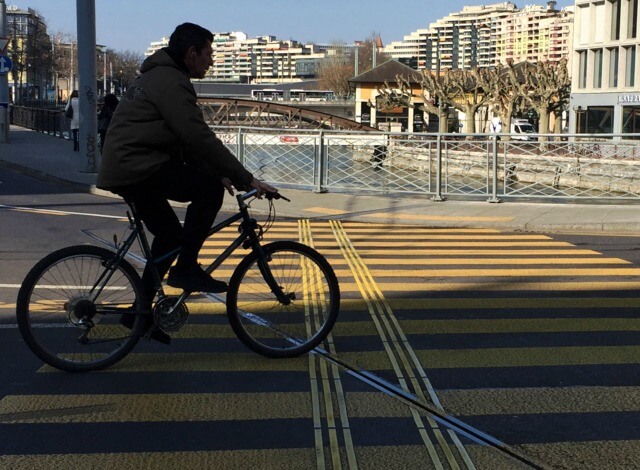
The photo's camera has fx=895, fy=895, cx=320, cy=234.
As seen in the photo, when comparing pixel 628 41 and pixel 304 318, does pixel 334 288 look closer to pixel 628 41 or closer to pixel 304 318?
pixel 304 318

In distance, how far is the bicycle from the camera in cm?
529

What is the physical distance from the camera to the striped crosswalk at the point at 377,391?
424 cm

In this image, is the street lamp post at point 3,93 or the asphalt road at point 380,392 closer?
the asphalt road at point 380,392

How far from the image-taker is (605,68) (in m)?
65.1

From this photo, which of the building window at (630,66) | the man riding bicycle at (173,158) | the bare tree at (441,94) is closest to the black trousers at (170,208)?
the man riding bicycle at (173,158)

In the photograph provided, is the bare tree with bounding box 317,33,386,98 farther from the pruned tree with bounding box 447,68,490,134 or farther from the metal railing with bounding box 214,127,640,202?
the metal railing with bounding box 214,127,640,202

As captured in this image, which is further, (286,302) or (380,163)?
(380,163)

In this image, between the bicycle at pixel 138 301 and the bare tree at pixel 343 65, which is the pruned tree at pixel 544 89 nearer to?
the bicycle at pixel 138 301

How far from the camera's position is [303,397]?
16.4 ft

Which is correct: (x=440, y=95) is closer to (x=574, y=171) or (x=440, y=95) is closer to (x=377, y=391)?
(x=574, y=171)

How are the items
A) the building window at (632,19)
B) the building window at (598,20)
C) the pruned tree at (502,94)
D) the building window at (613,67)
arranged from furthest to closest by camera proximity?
the pruned tree at (502,94) → the building window at (598,20) → the building window at (613,67) → the building window at (632,19)

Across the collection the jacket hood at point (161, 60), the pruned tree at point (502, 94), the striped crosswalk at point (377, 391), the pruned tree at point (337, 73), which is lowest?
the striped crosswalk at point (377, 391)

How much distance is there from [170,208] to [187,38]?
40.0 inches

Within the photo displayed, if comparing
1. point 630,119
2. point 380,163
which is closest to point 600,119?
point 630,119
